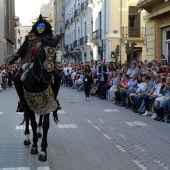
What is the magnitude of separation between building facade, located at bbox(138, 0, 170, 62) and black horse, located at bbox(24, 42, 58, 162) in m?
13.2

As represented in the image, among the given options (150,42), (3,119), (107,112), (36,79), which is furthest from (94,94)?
(36,79)

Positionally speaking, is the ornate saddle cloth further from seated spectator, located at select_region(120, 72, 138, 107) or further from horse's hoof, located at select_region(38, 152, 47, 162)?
seated spectator, located at select_region(120, 72, 138, 107)

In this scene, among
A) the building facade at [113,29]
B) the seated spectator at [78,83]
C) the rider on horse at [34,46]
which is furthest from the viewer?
the building facade at [113,29]

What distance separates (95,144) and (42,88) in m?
2.10

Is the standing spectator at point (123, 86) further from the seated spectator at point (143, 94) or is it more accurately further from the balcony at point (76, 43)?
the balcony at point (76, 43)

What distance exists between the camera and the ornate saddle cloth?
261 inches

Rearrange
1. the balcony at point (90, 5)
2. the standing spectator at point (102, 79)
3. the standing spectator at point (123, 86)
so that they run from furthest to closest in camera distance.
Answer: the balcony at point (90, 5) → the standing spectator at point (102, 79) → the standing spectator at point (123, 86)

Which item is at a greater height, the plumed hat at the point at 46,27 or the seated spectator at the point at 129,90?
→ the plumed hat at the point at 46,27

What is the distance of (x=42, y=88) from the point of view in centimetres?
656

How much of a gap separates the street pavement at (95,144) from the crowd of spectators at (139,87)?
0.63 metres

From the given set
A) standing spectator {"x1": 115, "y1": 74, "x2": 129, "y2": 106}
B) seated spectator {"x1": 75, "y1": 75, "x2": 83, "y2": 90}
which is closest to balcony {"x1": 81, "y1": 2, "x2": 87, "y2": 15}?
seated spectator {"x1": 75, "y1": 75, "x2": 83, "y2": 90}

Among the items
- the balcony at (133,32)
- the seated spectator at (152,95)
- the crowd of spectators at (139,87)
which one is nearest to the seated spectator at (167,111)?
the crowd of spectators at (139,87)

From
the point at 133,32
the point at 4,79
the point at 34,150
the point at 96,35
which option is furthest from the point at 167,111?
the point at 96,35

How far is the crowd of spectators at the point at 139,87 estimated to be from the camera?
38.7 feet
